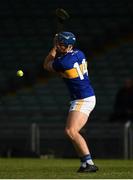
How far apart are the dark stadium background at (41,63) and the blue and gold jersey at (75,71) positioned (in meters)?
7.93

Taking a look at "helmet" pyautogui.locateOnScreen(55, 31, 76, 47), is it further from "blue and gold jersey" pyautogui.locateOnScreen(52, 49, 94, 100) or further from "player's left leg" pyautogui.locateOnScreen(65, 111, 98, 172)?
"player's left leg" pyautogui.locateOnScreen(65, 111, 98, 172)

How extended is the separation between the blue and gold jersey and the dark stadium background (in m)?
7.93

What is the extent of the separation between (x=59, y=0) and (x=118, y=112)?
6.60 m

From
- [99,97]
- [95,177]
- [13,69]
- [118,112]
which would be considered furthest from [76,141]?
[13,69]

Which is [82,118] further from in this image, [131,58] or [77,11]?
[77,11]

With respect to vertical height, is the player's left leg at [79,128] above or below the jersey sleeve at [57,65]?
below

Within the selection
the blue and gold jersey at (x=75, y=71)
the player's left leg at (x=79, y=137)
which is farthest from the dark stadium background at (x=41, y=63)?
the player's left leg at (x=79, y=137)

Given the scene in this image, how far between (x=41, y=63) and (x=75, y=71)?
12593mm

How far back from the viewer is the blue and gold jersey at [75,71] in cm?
1129

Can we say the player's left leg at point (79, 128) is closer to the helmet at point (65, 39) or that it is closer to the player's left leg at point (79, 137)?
the player's left leg at point (79, 137)

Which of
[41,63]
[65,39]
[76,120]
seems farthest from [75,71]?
[41,63]

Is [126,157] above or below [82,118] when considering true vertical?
below

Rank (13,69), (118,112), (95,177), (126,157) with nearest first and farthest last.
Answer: (95,177)
(126,157)
(118,112)
(13,69)

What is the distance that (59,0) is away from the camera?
25266 mm
